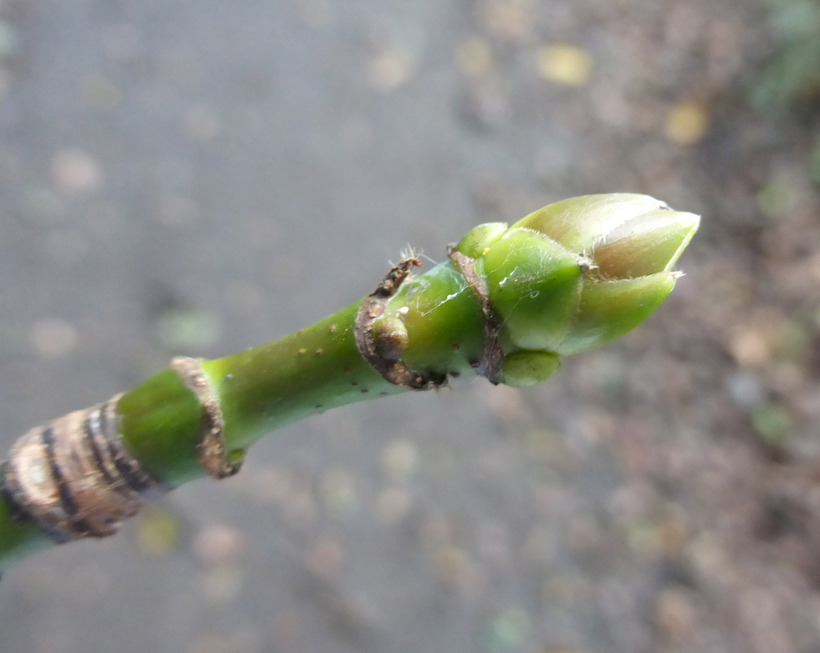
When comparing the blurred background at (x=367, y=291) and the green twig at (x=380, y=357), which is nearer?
the green twig at (x=380, y=357)

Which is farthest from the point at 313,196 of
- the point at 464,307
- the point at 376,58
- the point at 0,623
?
the point at 464,307

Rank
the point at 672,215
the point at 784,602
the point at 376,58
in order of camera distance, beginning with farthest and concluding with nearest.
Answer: the point at 376,58, the point at 784,602, the point at 672,215

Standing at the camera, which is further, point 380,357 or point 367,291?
point 367,291

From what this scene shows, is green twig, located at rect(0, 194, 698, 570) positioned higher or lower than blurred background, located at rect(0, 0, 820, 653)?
higher

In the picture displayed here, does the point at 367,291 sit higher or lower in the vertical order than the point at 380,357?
lower

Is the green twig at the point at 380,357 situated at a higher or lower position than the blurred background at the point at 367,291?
higher

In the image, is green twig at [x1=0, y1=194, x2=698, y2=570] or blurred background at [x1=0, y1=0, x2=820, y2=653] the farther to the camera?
blurred background at [x1=0, y1=0, x2=820, y2=653]

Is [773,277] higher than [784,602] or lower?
higher

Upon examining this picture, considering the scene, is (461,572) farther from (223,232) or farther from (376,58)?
(376,58)
